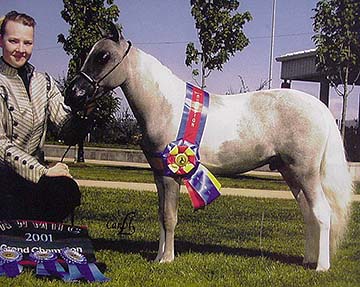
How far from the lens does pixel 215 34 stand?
2.20 metres

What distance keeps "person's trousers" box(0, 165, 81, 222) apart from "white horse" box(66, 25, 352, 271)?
34cm

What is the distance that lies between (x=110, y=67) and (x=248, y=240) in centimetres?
84

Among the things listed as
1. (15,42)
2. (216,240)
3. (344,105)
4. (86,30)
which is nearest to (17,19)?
(15,42)

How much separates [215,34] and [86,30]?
1.49ft

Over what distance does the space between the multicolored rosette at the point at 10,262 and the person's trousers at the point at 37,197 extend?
13cm

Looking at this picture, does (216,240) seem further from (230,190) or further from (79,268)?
(79,268)

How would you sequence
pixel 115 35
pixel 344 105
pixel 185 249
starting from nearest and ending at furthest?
1. pixel 115 35
2. pixel 344 105
3. pixel 185 249

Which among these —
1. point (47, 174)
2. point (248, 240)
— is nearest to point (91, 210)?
point (47, 174)

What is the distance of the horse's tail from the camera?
2.26 metres

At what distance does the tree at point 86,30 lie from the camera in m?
2.25

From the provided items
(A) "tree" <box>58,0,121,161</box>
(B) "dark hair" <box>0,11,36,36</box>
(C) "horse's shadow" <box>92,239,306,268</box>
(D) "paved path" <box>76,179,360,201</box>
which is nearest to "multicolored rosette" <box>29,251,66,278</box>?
(C) "horse's shadow" <box>92,239,306,268</box>

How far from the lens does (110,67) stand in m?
2.19

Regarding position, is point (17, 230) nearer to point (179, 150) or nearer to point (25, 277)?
point (25, 277)

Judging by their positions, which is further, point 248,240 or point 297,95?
point 248,240
